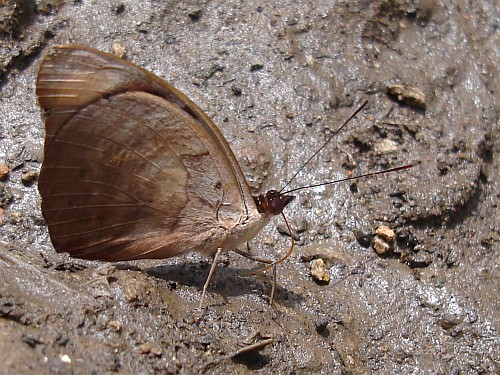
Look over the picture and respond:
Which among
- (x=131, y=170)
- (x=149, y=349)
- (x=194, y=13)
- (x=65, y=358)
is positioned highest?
(x=194, y=13)

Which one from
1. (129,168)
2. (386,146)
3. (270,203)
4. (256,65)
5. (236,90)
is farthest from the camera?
(256,65)

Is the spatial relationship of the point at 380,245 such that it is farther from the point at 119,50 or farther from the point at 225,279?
the point at 119,50

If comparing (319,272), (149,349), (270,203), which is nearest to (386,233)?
(319,272)

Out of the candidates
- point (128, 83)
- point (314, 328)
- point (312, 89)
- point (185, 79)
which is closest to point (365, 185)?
point (312, 89)

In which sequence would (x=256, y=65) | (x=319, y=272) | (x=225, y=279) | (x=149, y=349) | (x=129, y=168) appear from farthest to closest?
(x=256, y=65) < (x=319, y=272) < (x=225, y=279) < (x=129, y=168) < (x=149, y=349)

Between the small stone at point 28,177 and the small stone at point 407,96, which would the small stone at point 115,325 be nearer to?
the small stone at point 28,177

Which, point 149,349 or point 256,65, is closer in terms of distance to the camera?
point 149,349

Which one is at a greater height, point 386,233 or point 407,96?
point 407,96
